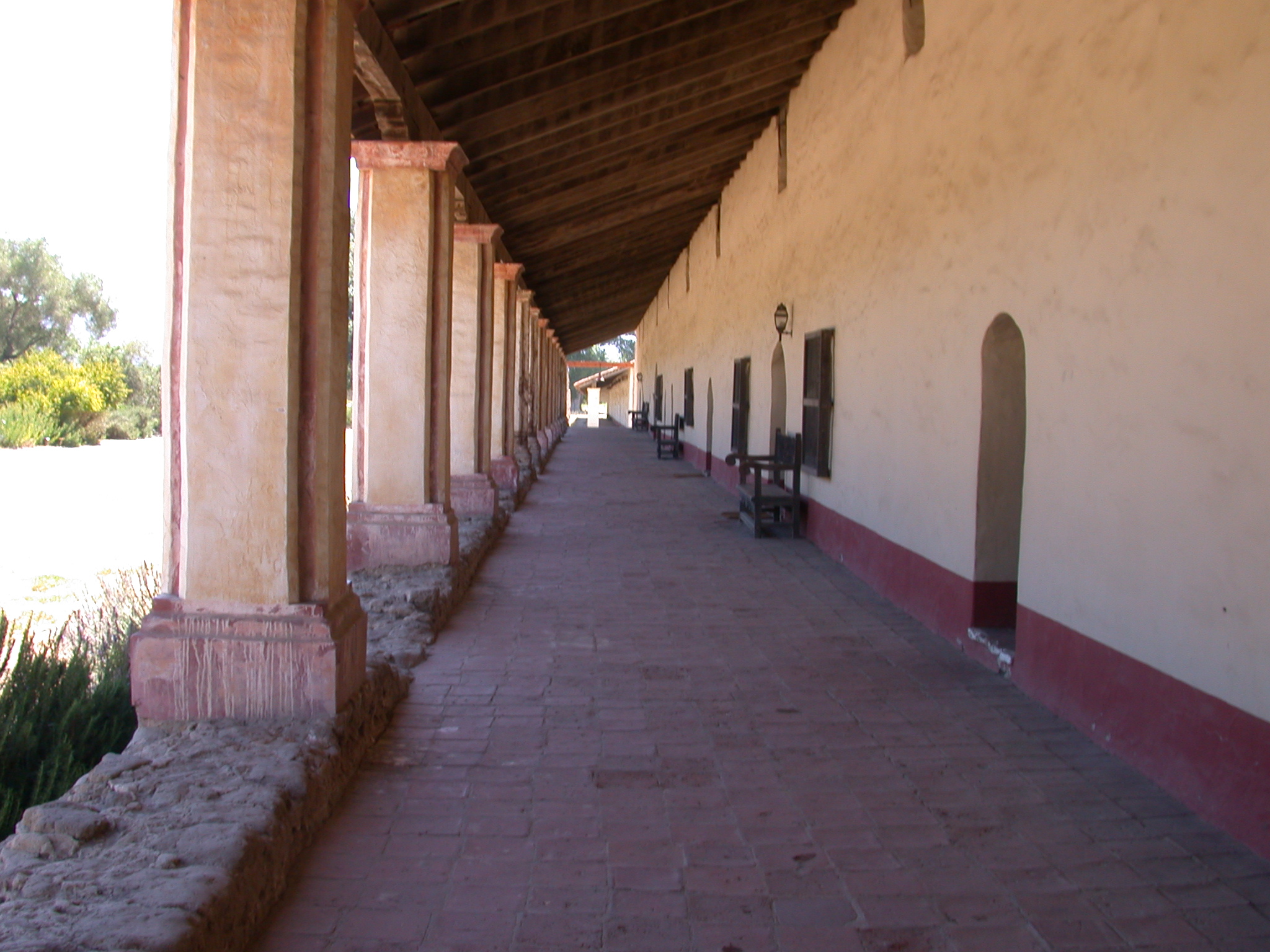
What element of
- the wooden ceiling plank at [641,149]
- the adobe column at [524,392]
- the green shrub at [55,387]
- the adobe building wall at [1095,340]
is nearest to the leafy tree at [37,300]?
the green shrub at [55,387]

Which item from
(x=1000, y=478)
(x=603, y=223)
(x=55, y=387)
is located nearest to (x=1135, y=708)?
(x=1000, y=478)

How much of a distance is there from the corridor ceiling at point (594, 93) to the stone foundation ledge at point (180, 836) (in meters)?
4.10

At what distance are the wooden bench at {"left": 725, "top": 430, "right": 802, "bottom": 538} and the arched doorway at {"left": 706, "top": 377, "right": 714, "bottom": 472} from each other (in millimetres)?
5786

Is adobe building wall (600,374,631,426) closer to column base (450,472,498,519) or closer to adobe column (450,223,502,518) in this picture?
adobe column (450,223,502,518)

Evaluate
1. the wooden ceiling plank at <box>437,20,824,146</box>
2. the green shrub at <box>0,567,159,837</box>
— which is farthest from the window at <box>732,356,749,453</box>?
the green shrub at <box>0,567,159,837</box>

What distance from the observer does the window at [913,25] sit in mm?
7000

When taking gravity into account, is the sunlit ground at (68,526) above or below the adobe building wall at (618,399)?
below

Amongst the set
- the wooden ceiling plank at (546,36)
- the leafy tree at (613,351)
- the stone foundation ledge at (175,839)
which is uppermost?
the leafy tree at (613,351)

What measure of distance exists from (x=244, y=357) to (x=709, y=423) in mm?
14266

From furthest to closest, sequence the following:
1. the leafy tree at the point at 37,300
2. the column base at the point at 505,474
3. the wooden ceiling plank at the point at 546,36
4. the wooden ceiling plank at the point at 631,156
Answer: the leafy tree at the point at 37,300, the column base at the point at 505,474, the wooden ceiling plank at the point at 631,156, the wooden ceiling plank at the point at 546,36

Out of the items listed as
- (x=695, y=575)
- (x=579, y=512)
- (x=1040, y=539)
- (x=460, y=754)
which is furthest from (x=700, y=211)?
(x=460, y=754)

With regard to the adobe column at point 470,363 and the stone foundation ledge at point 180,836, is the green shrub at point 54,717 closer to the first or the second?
the stone foundation ledge at point 180,836

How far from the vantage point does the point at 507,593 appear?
7.38 m

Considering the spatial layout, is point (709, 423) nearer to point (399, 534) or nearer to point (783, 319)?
point (783, 319)
